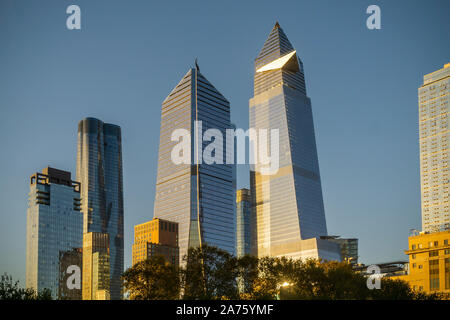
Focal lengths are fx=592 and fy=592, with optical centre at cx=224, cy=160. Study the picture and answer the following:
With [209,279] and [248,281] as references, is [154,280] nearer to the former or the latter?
[209,279]

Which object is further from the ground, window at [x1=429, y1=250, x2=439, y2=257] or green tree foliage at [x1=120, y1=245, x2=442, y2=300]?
window at [x1=429, y1=250, x2=439, y2=257]

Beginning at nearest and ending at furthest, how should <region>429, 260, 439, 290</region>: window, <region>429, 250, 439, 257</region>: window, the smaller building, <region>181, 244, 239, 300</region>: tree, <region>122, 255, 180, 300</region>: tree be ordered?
1. <region>122, 255, 180, 300</region>: tree
2. <region>181, 244, 239, 300</region>: tree
3. the smaller building
4. <region>429, 260, 439, 290</region>: window
5. <region>429, 250, 439, 257</region>: window

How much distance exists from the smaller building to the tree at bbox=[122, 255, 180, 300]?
74.9 m

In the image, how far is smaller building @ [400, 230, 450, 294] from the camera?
5891 inches

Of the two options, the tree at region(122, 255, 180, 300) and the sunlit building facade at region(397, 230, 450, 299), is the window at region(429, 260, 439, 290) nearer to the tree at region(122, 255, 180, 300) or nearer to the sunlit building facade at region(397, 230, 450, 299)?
A: the sunlit building facade at region(397, 230, 450, 299)

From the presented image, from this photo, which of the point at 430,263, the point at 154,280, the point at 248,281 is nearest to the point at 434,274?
the point at 430,263

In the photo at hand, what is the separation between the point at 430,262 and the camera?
505 ft

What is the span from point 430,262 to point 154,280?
84141 millimetres

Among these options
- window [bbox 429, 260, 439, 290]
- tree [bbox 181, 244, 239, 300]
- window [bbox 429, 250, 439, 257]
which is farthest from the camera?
window [bbox 429, 250, 439, 257]

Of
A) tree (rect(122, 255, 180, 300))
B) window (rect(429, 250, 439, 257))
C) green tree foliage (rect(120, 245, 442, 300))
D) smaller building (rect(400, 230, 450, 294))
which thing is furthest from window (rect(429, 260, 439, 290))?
tree (rect(122, 255, 180, 300))

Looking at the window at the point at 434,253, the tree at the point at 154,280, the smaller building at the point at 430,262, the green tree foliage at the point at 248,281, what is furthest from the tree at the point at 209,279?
the window at the point at 434,253
